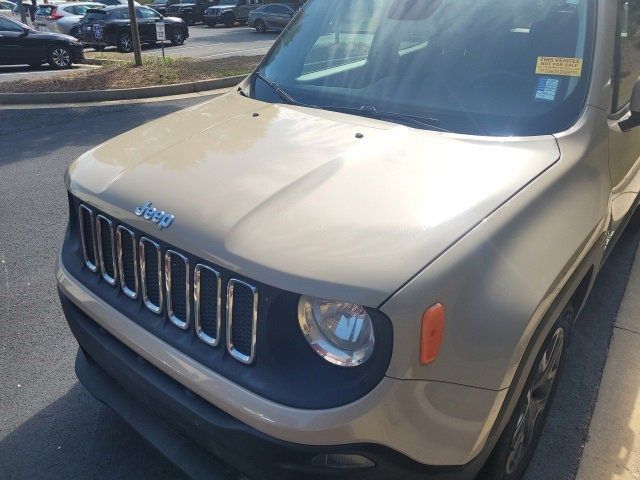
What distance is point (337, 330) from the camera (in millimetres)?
1590

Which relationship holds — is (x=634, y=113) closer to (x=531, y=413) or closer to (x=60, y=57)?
(x=531, y=413)

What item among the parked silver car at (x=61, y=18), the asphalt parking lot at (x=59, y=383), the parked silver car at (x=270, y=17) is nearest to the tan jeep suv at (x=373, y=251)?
the asphalt parking lot at (x=59, y=383)

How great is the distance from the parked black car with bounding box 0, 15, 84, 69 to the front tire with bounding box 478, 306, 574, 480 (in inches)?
570

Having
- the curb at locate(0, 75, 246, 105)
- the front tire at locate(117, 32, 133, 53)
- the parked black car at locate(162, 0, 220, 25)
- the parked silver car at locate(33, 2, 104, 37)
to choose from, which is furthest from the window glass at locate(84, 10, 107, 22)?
the parked black car at locate(162, 0, 220, 25)

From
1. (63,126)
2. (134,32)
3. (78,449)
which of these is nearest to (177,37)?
(134,32)

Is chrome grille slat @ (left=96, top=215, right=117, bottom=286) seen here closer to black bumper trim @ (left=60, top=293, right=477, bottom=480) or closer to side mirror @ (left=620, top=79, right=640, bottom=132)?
black bumper trim @ (left=60, top=293, right=477, bottom=480)

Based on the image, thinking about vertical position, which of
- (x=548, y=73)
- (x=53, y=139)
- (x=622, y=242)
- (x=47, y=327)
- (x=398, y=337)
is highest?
(x=548, y=73)

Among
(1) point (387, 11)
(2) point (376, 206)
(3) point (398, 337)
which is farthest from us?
(1) point (387, 11)

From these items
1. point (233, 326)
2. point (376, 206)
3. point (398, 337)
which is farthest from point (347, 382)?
point (376, 206)

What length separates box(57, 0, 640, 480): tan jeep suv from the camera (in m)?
1.57

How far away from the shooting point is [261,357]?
1.67 m

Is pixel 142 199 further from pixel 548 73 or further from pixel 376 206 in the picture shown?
pixel 548 73

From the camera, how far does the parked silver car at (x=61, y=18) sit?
1978cm

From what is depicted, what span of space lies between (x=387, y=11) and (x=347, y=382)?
2282 millimetres
